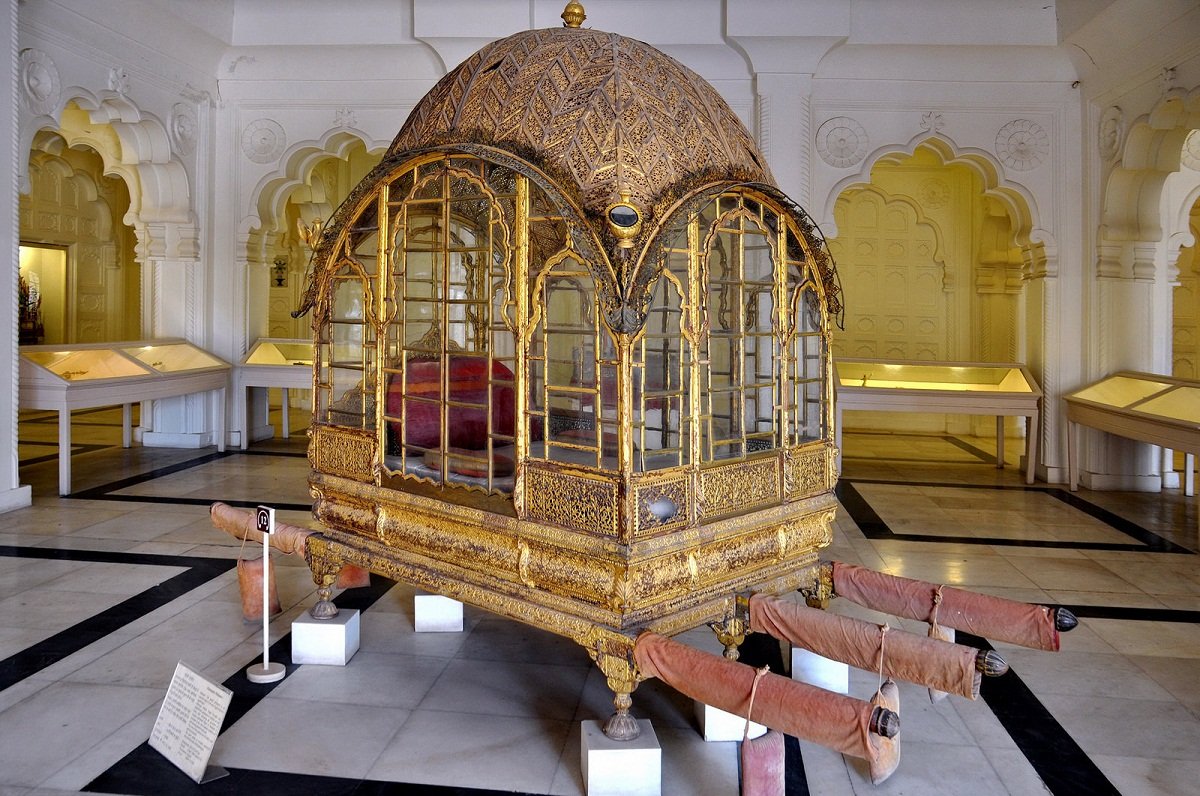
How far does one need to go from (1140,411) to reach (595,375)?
5.83m

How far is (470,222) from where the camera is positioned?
4633mm

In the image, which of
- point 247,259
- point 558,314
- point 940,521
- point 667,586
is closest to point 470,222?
point 558,314

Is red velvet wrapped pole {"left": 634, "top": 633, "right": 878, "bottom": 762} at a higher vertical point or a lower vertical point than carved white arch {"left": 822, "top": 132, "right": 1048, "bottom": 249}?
lower

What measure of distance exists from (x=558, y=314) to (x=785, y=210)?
84.5 inches

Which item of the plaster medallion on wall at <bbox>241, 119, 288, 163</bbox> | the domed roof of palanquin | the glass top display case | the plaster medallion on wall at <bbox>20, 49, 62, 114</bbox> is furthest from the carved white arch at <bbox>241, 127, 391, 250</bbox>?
the domed roof of palanquin

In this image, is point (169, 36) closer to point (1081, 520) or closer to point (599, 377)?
point (599, 377)

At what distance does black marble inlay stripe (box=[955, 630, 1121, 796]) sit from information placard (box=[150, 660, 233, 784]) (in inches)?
106

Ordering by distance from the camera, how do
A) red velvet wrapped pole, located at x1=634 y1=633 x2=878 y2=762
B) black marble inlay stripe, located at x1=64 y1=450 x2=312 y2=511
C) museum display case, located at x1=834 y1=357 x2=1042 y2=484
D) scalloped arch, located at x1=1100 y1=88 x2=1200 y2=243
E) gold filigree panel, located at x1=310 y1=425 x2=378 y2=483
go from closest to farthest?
red velvet wrapped pole, located at x1=634 y1=633 x2=878 y2=762 < gold filigree panel, located at x1=310 y1=425 x2=378 y2=483 < black marble inlay stripe, located at x1=64 y1=450 x2=312 y2=511 < scalloped arch, located at x1=1100 y1=88 x2=1200 y2=243 < museum display case, located at x1=834 y1=357 x2=1042 y2=484

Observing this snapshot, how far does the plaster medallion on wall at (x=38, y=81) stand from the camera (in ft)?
22.3

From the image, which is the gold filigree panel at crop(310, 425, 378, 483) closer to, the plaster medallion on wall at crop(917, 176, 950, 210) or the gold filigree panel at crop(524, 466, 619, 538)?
the gold filigree panel at crop(524, 466, 619, 538)

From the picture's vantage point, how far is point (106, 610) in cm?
451

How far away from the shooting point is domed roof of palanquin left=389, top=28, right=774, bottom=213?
10.2 ft

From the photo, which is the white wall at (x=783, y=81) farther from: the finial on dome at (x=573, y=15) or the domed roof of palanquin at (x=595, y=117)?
the domed roof of palanquin at (x=595, y=117)

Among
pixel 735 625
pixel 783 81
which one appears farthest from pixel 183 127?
pixel 735 625
